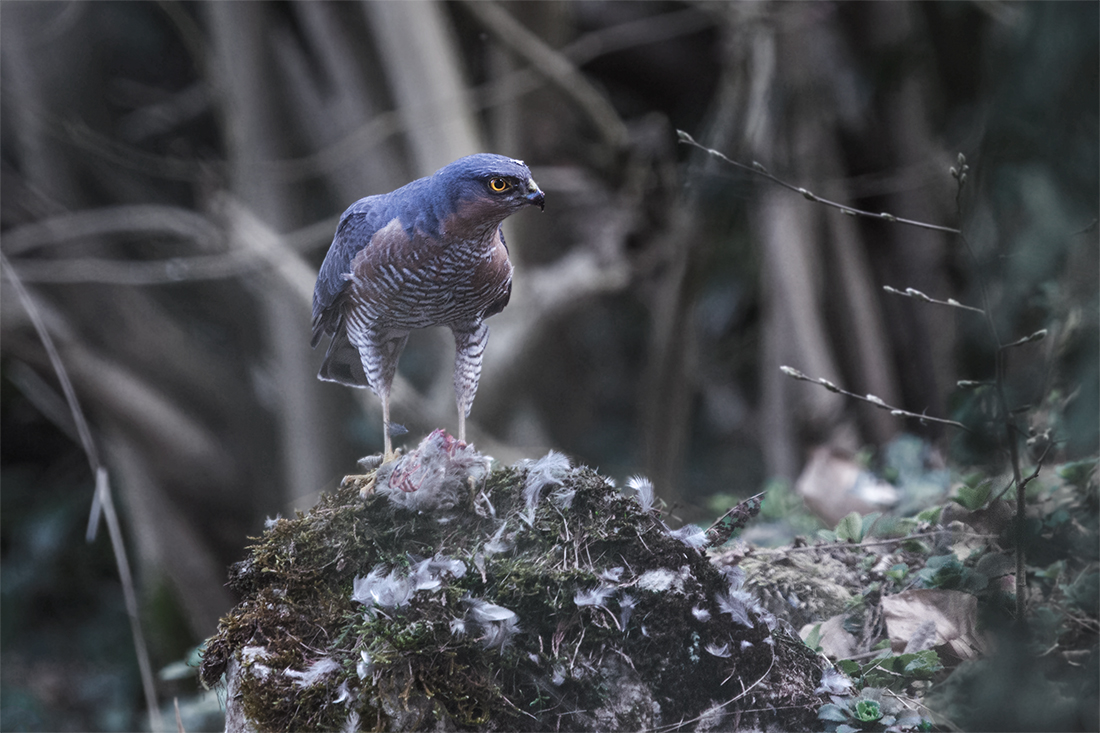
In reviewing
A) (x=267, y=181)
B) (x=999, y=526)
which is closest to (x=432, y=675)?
(x=999, y=526)

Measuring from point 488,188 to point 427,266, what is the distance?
28 centimetres

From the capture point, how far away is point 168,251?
6895mm

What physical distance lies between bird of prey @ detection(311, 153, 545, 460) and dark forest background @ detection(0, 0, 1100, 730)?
237 cm

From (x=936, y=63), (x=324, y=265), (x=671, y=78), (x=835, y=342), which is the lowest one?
(x=835, y=342)

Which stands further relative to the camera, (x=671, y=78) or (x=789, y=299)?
(x=671, y=78)

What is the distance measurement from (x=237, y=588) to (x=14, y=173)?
5.72 m

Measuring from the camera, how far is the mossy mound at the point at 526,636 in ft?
5.49

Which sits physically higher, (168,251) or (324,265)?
(168,251)

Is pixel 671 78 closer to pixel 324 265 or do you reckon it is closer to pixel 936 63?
pixel 936 63

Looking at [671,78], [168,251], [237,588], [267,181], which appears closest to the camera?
[237,588]

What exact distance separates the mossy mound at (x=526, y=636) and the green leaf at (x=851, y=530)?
583mm

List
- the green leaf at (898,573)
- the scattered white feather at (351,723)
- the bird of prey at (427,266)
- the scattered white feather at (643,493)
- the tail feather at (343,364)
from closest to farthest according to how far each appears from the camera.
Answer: the scattered white feather at (351,723), the scattered white feather at (643,493), the bird of prey at (427,266), the green leaf at (898,573), the tail feather at (343,364)

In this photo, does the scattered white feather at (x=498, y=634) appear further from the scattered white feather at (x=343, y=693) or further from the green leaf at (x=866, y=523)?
the green leaf at (x=866, y=523)

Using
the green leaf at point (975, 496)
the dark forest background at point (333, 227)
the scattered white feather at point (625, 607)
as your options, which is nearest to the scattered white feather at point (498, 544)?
the scattered white feather at point (625, 607)
